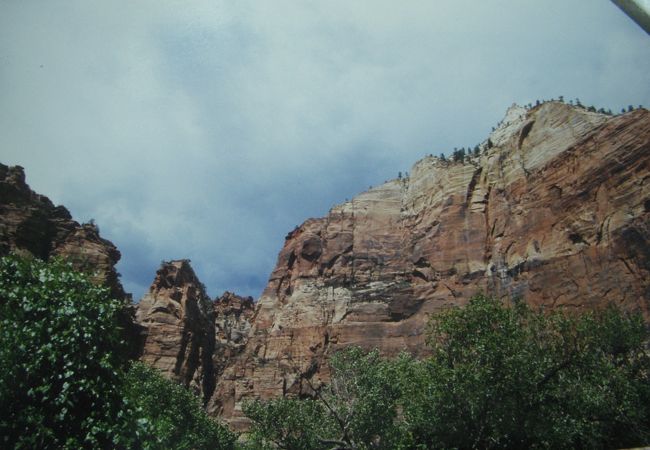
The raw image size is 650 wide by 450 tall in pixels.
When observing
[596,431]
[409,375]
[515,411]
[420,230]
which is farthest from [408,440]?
[420,230]

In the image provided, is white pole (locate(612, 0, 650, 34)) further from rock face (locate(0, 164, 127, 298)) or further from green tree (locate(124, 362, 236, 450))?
rock face (locate(0, 164, 127, 298))

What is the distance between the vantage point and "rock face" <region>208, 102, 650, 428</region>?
57.9 m

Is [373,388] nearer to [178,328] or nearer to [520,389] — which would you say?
[520,389]

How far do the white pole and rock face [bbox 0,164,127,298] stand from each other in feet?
181

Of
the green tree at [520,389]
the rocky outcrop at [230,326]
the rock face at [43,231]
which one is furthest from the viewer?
the rocky outcrop at [230,326]

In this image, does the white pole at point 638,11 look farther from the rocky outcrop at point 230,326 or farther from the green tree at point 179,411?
the rocky outcrop at point 230,326

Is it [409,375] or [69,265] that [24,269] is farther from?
[409,375]

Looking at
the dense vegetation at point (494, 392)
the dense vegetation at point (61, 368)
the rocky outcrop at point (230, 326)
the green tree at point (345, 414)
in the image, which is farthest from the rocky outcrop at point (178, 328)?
the dense vegetation at point (61, 368)

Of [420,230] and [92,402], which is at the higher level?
[420,230]

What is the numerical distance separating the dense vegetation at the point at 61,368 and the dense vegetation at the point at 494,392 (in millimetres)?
→ 16549

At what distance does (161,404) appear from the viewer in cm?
4228

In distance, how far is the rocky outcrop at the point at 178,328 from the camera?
7950 cm

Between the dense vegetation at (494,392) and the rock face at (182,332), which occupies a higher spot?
the rock face at (182,332)

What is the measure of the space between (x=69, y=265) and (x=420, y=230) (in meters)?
78.8
